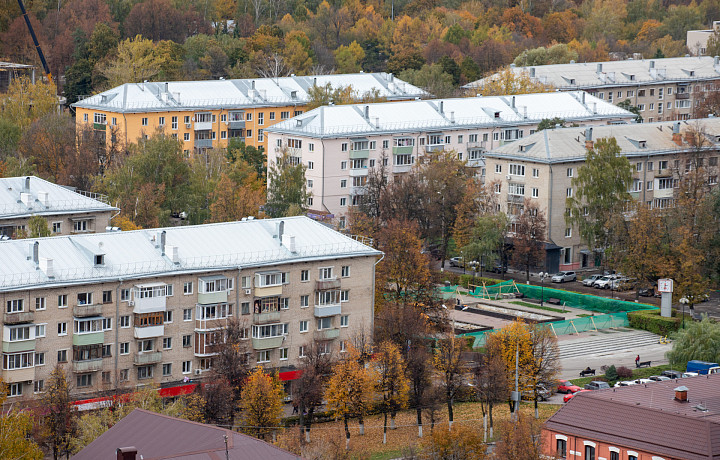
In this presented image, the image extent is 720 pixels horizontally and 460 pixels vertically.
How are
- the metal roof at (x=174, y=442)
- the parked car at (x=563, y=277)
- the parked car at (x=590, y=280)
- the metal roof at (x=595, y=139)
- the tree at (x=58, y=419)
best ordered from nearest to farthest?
1. the metal roof at (x=174, y=442)
2. the tree at (x=58, y=419)
3. the parked car at (x=590, y=280)
4. the parked car at (x=563, y=277)
5. the metal roof at (x=595, y=139)

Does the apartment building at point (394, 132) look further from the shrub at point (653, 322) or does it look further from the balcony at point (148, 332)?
the balcony at point (148, 332)

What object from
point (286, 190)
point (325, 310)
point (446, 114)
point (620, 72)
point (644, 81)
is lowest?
point (325, 310)

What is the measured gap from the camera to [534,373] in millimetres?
56219

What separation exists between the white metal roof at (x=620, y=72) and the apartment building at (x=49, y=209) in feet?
186

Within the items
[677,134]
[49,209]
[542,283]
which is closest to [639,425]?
[542,283]

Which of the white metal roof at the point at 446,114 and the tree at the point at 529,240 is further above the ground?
the white metal roof at the point at 446,114

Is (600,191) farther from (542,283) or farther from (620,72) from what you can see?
(620,72)

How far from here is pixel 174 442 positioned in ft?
127

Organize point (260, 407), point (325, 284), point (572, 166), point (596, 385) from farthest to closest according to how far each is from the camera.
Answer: point (572, 166)
point (325, 284)
point (596, 385)
point (260, 407)

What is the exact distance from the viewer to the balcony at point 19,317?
171ft

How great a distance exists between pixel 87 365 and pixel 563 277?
120ft

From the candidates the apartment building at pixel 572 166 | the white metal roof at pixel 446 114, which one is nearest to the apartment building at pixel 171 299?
the apartment building at pixel 572 166

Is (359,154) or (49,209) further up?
(359,154)

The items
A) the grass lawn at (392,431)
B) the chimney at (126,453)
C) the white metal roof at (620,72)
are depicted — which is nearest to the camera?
the chimney at (126,453)
